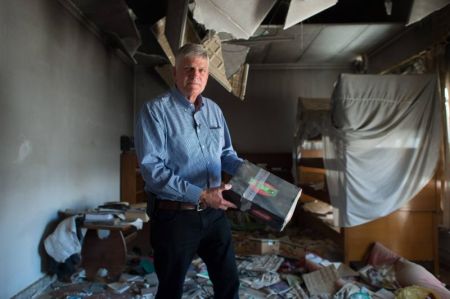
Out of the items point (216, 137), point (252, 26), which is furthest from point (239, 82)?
point (216, 137)

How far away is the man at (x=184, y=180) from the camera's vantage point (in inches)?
55.4

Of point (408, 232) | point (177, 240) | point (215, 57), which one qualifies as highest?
point (215, 57)

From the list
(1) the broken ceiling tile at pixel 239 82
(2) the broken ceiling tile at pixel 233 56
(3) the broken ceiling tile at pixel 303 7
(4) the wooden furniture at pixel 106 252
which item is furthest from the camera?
(1) the broken ceiling tile at pixel 239 82

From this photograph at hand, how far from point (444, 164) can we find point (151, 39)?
3401 mm

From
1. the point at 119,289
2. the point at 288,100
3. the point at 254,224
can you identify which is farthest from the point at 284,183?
the point at 288,100

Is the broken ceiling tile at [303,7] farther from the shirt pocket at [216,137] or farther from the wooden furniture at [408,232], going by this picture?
the wooden furniture at [408,232]

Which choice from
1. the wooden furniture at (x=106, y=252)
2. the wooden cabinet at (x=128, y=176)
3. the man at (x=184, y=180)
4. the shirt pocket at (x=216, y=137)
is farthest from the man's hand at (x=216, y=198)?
the wooden cabinet at (x=128, y=176)

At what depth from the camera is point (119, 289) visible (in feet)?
9.64

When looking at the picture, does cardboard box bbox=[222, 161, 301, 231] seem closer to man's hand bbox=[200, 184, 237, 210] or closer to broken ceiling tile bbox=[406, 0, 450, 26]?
man's hand bbox=[200, 184, 237, 210]

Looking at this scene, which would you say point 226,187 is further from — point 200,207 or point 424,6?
point 424,6

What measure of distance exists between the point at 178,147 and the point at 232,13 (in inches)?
54.8

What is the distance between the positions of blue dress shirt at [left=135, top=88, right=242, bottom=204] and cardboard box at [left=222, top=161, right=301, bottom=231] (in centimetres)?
14

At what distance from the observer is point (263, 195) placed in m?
1.42

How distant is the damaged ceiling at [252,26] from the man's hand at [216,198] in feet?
5.04
